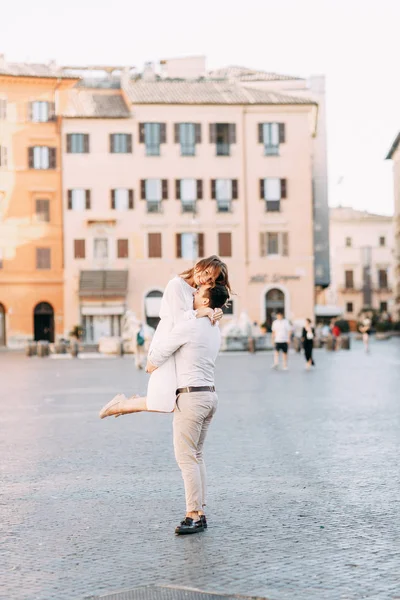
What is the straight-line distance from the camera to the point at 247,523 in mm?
7188

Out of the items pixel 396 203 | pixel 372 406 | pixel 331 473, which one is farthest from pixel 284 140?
pixel 331 473

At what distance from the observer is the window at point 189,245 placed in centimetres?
6700

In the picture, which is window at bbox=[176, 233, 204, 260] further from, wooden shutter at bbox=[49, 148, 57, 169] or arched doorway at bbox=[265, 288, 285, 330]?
wooden shutter at bbox=[49, 148, 57, 169]

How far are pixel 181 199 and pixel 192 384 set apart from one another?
199ft

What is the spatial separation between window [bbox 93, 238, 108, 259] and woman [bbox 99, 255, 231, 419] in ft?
196

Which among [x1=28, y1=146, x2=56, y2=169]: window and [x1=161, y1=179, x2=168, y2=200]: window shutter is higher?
[x1=28, y1=146, x2=56, y2=169]: window

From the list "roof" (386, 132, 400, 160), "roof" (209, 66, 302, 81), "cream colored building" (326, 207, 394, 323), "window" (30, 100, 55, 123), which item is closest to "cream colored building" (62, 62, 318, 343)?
"window" (30, 100, 55, 123)

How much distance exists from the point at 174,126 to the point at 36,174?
9096 millimetres

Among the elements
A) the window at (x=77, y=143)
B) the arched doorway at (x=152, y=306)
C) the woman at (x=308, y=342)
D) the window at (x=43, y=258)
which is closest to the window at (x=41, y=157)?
the window at (x=77, y=143)

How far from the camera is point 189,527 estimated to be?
268 inches

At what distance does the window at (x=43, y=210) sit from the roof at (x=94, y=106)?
557cm

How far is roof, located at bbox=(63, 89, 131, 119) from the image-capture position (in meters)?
67.0

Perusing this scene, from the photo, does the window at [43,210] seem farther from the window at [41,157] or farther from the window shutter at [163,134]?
the window shutter at [163,134]

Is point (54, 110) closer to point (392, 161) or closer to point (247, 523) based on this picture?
point (392, 161)
